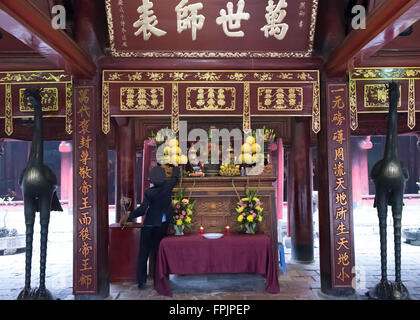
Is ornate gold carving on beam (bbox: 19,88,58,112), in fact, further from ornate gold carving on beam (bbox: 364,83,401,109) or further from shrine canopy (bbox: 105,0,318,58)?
ornate gold carving on beam (bbox: 364,83,401,109)

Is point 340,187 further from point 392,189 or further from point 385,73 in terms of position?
point 385,73

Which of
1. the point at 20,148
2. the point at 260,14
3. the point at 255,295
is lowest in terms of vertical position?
the point at 255,295

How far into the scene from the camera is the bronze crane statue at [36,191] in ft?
13.1

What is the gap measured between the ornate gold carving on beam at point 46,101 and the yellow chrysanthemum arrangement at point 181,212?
2091 mm

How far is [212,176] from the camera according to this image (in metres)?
5.54

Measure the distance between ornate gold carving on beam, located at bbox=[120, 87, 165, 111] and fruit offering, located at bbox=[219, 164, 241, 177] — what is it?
160 cm

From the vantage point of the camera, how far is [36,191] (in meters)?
4.01

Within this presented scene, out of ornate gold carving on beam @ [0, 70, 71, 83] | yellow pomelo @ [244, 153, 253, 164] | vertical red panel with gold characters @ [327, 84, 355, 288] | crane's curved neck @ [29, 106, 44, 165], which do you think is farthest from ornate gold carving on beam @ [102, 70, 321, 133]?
yellow pomelo @ [244, 153, 253, 164]

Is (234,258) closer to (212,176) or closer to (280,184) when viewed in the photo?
(212,176)

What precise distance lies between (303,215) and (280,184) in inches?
67.0

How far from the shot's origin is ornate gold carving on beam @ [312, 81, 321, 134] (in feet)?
14.5

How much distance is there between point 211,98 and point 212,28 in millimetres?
869

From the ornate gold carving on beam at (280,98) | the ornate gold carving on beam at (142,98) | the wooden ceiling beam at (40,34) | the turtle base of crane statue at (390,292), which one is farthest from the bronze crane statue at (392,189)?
the wooden ceiling beam at (40,34)
